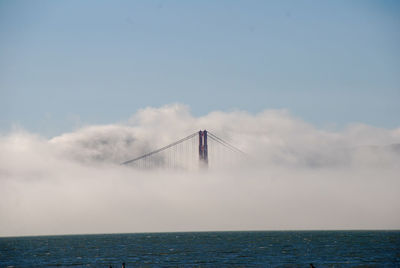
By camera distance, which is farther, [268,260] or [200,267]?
[268,260]

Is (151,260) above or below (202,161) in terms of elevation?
below

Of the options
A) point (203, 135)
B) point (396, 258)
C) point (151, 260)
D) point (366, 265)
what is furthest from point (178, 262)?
point (203, 135)

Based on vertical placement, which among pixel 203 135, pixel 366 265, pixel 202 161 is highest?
pixel 203 135

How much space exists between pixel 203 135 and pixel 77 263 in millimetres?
89450

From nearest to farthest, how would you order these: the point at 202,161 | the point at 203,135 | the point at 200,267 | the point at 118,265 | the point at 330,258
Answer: the point at 200,267
the point at 118,265
the point at 330,258
the point at 202,161
the point at 203,135

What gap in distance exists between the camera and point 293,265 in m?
74.9

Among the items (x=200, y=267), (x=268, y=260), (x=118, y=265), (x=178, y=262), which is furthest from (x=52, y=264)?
(x=268, y=260)

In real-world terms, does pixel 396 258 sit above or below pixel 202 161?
below

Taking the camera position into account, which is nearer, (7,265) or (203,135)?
(7,265)

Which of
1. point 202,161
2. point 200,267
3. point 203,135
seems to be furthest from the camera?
point 203,135

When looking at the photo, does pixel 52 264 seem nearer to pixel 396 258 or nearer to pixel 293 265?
pixel 293 265

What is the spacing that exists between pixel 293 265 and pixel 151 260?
79.4 feet

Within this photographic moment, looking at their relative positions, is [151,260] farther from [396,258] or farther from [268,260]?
[396,258]

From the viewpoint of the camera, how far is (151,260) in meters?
86.6
